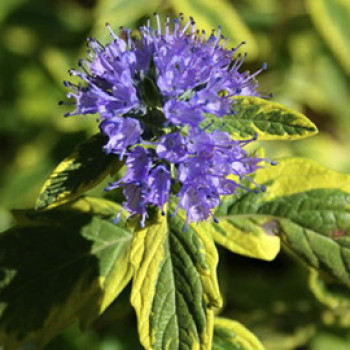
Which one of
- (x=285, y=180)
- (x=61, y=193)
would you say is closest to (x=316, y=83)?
(x=285, y=180)

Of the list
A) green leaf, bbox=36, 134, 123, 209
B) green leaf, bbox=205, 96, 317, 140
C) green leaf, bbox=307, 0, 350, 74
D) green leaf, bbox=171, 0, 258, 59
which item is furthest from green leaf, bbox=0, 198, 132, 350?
green leaf, bbox=307, 0, 350, 74

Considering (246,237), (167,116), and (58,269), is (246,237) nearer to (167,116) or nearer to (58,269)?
(167,116)

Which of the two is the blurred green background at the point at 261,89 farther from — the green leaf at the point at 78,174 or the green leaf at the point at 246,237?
the green leaf at the point at 78,174

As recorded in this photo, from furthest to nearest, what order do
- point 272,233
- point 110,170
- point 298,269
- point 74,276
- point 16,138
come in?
1. point 16,138
2. point 298,269
3. point 74,276
4. point 272,233
5. point 110,170

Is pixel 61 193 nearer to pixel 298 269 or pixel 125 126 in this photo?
pixel 125 126

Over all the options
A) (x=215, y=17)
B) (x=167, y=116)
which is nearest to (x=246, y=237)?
(x=167, y=116)

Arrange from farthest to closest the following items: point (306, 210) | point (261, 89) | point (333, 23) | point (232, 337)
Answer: point (261, 89), point (333, 23), point (232, 337), point (306, 210)
